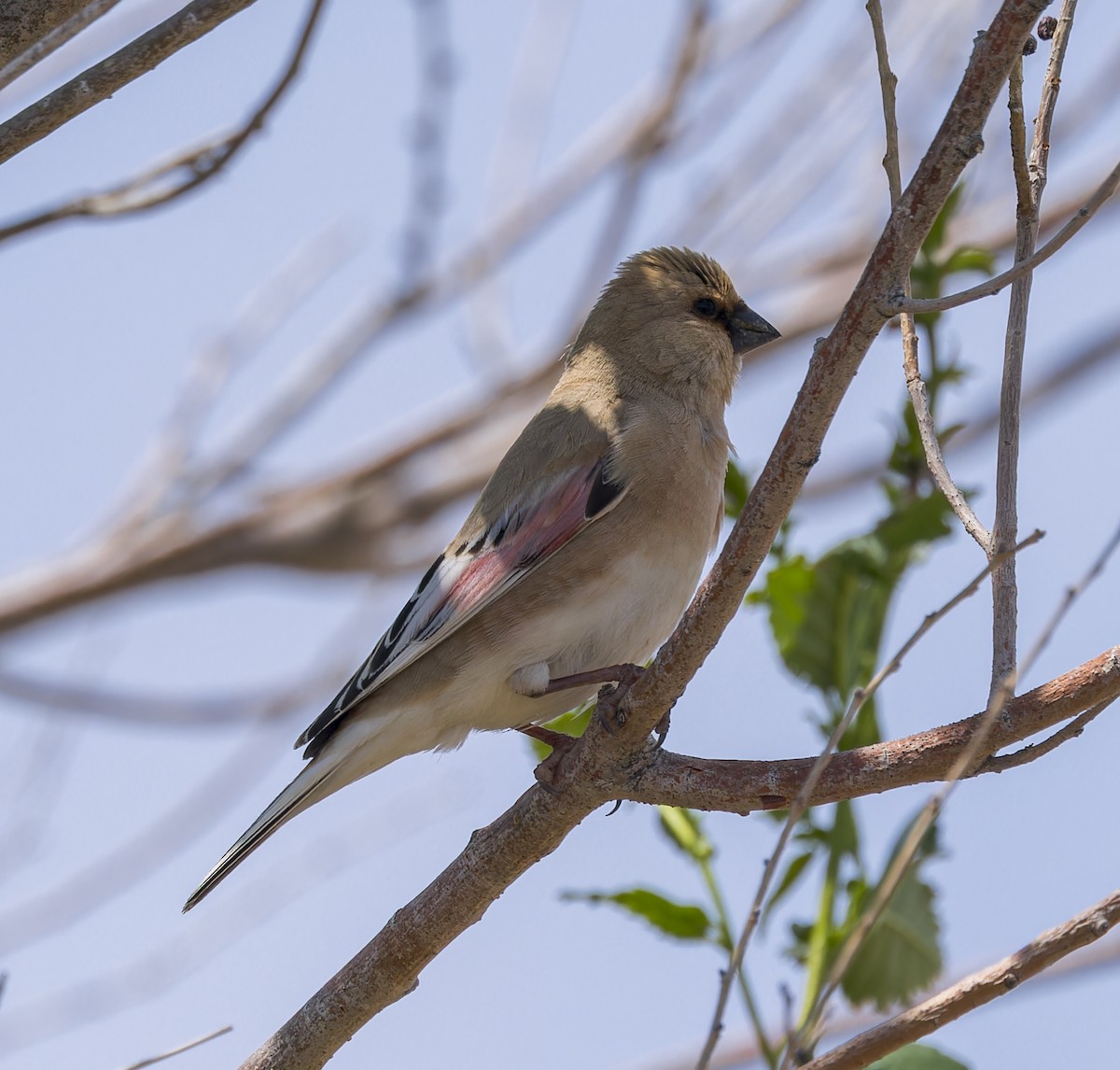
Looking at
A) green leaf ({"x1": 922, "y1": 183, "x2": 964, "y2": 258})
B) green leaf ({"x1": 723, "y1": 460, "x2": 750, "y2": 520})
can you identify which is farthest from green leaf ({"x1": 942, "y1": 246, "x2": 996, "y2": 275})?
green leaf ({"x1": 723, "y1": 460, "x2": 750, "y2": 520})

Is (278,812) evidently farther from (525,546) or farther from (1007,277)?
(1007,277)

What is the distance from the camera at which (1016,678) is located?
2.25 metres

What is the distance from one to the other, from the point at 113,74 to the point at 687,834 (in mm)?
2226

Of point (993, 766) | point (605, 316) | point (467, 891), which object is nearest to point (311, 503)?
point (605, 316)

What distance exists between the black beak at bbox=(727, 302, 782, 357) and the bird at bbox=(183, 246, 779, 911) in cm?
63

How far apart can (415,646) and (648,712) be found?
1.13 metres

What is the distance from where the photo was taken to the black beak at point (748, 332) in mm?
4840

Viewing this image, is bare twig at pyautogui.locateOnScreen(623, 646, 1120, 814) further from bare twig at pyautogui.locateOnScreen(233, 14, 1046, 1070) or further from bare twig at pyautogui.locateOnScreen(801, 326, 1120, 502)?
bare twig at pyautogui.locateOnScreen(801, 326, 1120, 502)

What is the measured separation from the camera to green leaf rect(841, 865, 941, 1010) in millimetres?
3545

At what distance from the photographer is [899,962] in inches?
140

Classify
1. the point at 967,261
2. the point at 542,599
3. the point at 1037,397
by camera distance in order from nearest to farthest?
the point at 967,261 → the point at 542,599 → the point at 1037,397

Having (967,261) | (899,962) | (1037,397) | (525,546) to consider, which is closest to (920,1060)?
(899,962)

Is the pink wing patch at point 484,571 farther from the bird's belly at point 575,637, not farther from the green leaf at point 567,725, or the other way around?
the green leaf at point 567,725

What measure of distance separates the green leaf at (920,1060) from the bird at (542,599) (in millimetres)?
1199
